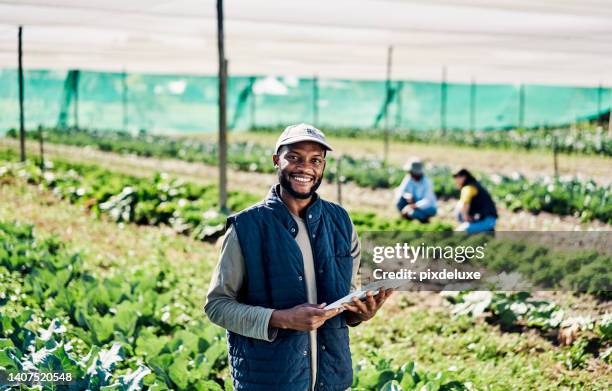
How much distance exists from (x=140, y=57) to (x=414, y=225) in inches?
284

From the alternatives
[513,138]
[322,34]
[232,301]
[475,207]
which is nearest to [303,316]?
[232,301]

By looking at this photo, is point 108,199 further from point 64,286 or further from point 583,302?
point 583,302

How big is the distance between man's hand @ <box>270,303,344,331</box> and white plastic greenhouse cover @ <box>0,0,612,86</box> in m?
4.97

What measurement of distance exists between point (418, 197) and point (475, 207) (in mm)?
1330

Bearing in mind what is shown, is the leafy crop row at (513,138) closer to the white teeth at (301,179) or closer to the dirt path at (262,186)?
the dirt path at (262,186)

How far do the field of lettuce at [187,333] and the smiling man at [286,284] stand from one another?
42.4 inches

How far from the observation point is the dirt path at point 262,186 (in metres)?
9.98

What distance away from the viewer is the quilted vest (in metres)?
2.55

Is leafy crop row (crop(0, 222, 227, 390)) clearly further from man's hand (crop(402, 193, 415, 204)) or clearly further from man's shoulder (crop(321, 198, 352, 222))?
man's hand (crop(402, 193, 415, 204))

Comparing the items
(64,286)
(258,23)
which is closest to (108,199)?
(258,23)

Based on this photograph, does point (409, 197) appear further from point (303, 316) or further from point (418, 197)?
point (303, 316)

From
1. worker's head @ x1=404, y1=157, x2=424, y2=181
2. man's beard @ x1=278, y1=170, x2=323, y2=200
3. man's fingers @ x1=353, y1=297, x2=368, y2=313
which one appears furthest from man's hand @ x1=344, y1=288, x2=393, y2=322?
worker's head @ x1=404, y1=157, x2=424, y2=181

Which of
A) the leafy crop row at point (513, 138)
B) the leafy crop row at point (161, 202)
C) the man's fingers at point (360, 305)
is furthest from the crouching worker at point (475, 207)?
the leafy crop row at point (513, 138)

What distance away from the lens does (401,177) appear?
1276 centimetres
